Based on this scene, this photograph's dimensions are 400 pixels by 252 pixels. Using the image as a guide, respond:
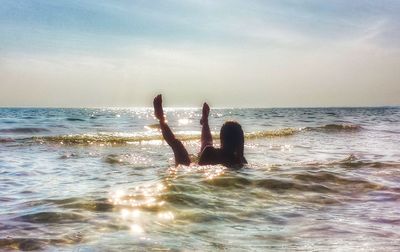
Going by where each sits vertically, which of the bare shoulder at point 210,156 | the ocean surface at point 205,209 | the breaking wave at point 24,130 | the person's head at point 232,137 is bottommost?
the ocean surface at point 205,209

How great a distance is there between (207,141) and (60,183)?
3013 mm

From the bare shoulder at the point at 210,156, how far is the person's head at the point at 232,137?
17 centimetres

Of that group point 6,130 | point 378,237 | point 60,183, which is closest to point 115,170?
point 60,183

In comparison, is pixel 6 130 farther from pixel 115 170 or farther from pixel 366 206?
pixel 366 206

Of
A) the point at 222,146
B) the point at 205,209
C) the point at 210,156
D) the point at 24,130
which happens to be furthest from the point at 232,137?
the point at 24,130

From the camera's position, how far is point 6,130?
23.3 meters

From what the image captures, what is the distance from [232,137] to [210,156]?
62 cm

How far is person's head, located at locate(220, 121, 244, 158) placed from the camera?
718 cm

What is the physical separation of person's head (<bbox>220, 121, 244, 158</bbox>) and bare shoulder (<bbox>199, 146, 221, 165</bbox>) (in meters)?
0.17

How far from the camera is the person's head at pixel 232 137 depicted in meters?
7.18

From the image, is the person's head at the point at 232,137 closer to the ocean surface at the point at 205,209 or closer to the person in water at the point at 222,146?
the person in water at the point at 222,146

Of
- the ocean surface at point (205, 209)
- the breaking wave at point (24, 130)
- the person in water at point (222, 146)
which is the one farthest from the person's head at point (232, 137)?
the breaking wave at point (24, 130)

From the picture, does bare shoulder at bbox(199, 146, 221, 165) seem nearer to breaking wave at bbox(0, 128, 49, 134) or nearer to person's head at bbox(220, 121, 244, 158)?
person's head at bbox(220, 121, 244, 158)

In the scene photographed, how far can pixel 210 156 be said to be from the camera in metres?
7.57
